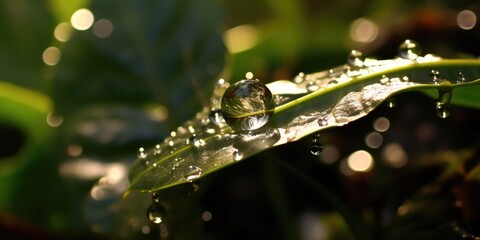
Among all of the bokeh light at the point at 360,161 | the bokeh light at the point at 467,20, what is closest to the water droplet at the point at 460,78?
the bokeh light at the point at 360,161

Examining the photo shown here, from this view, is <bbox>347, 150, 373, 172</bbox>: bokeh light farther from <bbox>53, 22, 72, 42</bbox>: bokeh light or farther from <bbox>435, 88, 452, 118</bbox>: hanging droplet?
<bbox>53, 22, 72, 42</bbox>: bokeh light

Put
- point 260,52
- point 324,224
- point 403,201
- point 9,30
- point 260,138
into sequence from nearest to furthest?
point 260,138 < point 403,201 < point 324,224 < point 260,52 < point 9,30

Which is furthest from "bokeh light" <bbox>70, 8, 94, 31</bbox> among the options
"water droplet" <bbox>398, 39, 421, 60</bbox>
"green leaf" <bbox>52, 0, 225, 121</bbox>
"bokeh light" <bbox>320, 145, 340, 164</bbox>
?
"water droplet" <bbox>398, 39, 421, 60</bbox>

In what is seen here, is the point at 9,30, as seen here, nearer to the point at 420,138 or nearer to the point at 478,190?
the point at 420,138

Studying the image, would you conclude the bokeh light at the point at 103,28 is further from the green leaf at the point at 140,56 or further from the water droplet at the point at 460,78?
the water droplet at the point at 460,78

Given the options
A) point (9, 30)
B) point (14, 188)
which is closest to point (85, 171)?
point (14, 188)

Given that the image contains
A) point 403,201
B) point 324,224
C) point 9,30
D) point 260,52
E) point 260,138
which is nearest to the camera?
point 260,138

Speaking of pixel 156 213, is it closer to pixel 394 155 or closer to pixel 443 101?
pixel 443 101

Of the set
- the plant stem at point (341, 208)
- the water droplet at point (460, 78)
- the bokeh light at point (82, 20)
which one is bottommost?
the plant stem at point (341, 208)
